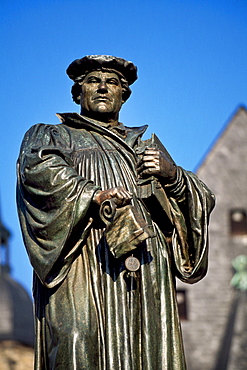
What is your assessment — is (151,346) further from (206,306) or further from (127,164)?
(206,306)

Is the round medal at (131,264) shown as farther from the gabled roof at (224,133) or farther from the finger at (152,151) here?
the gabled roof at (224,133)

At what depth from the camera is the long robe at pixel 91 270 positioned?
857 centimetres

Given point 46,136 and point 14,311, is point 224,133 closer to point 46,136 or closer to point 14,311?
point 14,311

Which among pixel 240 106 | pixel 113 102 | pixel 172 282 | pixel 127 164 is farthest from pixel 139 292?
pixel 240 106

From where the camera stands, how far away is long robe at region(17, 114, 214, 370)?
8.57m

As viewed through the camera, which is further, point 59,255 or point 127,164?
point 127,164

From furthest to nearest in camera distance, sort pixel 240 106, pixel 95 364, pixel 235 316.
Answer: pixel 240 106
pixel 235 316
pixel 95 364

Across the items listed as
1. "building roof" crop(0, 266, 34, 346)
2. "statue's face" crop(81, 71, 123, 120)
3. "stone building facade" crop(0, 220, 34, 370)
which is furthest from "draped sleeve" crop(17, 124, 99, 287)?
"building roof" crop(0, 266, 34, 346)

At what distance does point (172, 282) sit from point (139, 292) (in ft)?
1.27

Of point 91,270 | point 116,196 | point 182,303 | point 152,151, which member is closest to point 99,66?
point 152,151

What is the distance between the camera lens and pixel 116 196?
8.69 meters

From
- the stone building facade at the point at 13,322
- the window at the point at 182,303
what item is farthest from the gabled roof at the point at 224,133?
the stone building facade at the point at 13,322

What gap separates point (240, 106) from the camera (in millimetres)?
57938

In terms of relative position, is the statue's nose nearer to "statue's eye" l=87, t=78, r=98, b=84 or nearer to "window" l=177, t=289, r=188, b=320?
"statue's eye" l=87, t=78, r=98, b=84
